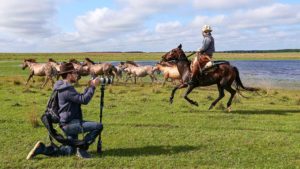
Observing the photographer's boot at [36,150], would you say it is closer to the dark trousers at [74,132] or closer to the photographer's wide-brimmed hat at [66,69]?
the dark trousers at [74,132]

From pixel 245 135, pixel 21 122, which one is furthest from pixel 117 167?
pixel 21 122

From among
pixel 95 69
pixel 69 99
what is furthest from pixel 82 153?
pixel 95 69

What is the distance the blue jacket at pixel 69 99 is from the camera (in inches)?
332

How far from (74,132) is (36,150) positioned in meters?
0.83

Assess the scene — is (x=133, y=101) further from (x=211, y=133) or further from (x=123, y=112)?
(x=211, y=133)

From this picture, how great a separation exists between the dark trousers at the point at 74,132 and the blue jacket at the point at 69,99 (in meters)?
0.14

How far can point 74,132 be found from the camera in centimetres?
870

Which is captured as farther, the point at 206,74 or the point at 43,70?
the point at 43,70

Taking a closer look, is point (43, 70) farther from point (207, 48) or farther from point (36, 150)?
point (36, 150)

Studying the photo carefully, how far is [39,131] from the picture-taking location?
38.2ft

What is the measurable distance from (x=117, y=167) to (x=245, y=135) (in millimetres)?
4498

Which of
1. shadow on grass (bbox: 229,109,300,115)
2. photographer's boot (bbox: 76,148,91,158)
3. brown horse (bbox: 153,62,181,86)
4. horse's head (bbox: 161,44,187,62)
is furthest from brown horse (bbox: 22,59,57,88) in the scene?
photographer's boot (bbox: 76,148,91,158)

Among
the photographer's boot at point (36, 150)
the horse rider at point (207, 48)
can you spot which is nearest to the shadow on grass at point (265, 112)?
the horse rider at point (207, 48)

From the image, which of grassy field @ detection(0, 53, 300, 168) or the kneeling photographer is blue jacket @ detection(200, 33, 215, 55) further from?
the kneeling photographer
